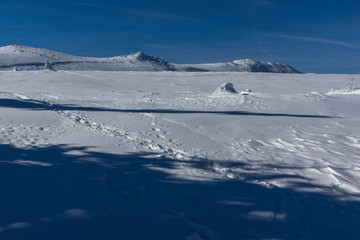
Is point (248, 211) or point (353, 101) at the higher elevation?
point (353, 101)

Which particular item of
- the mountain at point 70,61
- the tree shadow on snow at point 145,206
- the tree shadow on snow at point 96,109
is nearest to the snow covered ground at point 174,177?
the tree shadow on snow at point 145,206

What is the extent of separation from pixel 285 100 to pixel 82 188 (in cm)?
1297

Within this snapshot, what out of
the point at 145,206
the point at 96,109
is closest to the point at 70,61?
the point at 96,109

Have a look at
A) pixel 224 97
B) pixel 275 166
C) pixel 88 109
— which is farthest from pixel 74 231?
pixel 224 97

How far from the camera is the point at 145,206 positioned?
4.11 metres

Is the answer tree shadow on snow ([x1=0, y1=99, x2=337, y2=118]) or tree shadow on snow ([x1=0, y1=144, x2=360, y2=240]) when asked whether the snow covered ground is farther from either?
tree shadow on snow ([x1=0, y1=99, x2=337, y2=118])

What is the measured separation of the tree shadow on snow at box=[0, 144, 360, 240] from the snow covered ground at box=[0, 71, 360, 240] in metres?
0.02

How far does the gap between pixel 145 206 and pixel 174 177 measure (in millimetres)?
1119

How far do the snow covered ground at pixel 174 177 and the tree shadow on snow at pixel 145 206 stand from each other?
2 centimetres

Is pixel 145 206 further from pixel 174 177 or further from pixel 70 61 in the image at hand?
pixel 70 61

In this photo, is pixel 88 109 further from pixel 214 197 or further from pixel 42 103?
pixel 214 197

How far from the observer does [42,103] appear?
11953mm

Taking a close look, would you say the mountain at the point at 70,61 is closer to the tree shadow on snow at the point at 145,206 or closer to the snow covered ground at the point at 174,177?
the snow covered ground at the point at 174,177

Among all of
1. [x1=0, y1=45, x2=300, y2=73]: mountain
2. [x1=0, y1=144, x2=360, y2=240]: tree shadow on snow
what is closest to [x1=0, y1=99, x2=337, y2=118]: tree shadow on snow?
[x1=0, y1=144, x2=360, y2=240]: tree shadow on snow
